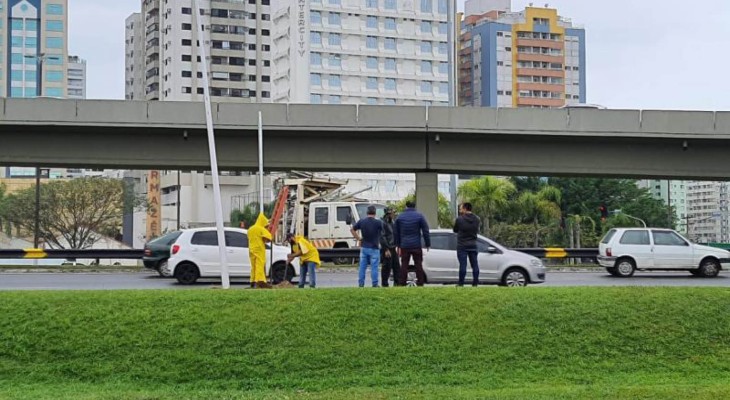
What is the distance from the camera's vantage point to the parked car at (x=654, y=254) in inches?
1156

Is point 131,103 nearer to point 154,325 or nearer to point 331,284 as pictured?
point 331,284

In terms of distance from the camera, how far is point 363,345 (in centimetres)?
1232

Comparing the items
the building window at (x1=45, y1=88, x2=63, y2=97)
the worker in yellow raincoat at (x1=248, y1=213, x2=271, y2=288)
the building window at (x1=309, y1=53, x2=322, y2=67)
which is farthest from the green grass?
the building window at (x1=45, y1=88, x2=63, y2=97)

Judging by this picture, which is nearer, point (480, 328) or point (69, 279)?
point (480, 328)

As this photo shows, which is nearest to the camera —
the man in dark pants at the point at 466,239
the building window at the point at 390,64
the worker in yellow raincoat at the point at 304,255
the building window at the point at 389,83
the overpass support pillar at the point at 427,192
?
the man in dark pants at the point at 466,239

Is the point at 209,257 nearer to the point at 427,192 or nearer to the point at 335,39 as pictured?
the point at 427,192

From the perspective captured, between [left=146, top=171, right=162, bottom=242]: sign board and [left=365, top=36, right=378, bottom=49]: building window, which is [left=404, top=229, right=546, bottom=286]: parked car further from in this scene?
[left=365, top=36, right=378, bottom=49]: building window

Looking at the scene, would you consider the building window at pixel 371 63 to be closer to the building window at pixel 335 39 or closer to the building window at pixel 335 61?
the building window at pixel 335 61

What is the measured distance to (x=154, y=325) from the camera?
1268 centimetres

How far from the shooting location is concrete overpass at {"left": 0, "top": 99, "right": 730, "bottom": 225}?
31.7m

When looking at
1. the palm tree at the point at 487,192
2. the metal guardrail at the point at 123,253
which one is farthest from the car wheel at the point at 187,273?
the palm tree at the point at 487,192

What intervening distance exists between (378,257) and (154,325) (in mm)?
7601

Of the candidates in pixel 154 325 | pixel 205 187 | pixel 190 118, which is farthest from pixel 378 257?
pixel 205 187

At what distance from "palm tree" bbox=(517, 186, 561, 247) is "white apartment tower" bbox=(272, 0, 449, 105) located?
130ft
